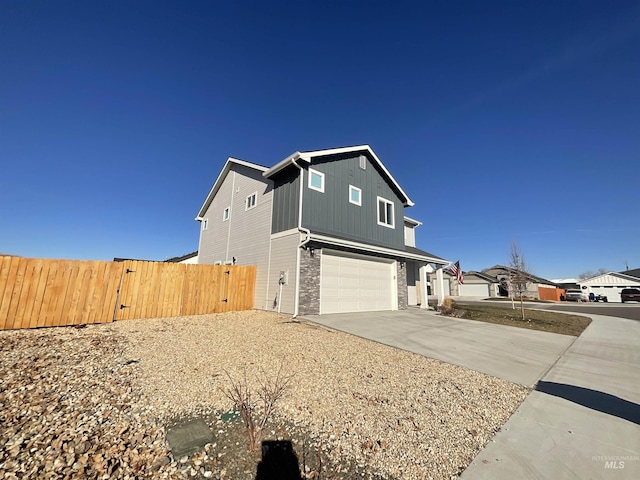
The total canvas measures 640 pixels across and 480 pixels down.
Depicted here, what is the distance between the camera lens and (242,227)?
14.7 metres

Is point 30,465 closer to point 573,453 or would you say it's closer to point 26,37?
point 573,453

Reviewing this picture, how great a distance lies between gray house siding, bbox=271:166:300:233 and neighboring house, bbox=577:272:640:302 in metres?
57.2

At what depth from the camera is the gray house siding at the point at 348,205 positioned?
38.1ft

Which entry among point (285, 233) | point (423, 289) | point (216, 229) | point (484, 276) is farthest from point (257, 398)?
point (484, 276)

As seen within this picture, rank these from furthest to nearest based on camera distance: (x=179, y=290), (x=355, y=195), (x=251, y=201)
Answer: (x=251, y=201) → (x=355, y=195) → (x=179, y=290)

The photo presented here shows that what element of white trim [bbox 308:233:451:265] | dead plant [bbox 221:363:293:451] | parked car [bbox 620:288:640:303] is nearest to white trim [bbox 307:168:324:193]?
white trim [bbox 308:233:451:265]

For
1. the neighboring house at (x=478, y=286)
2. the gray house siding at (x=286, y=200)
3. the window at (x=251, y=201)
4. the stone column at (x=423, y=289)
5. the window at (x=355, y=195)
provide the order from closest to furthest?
the gray house siding at (x=286, y=200), the window at (x=355, y=195), the window at (x=251, y=201), the stone column at (x=423, y=289), the neighboring house at (x=478, y=286)

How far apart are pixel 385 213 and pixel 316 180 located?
576 cm

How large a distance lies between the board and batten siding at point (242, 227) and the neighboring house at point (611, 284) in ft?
189

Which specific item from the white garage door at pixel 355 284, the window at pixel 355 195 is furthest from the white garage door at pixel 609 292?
the window at pixel 355 195

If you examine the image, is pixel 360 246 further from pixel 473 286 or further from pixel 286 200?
pixel 473 286

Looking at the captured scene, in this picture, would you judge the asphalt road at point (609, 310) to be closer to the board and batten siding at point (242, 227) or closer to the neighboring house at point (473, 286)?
the neighboring house at point (473, 286)

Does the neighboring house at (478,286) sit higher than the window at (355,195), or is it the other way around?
the window at (355,195)

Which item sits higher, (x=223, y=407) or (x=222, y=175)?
(x=222, y=175)
